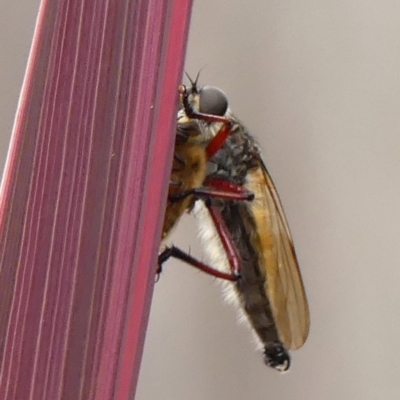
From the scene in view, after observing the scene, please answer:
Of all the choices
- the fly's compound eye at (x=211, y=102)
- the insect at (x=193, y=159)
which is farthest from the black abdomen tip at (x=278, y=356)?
the fly's compound eye at (x=211, y=102)

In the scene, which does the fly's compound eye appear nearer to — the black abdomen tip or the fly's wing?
the fly's wing

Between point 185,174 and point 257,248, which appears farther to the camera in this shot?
point 257,248

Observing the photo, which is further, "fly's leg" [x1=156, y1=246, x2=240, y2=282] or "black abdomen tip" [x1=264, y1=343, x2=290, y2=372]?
"black abdomen tip" [x1=264, y1=343, x2=290, y2=372]

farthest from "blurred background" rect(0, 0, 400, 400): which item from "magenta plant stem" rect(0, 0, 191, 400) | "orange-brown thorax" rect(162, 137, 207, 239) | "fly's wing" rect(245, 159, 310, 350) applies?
"magenta plant stem" rect(0, 0, 191, 400)

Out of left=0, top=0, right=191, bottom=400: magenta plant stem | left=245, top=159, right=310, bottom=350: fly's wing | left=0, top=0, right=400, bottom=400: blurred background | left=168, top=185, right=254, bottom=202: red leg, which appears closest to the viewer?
left=0, top=0, right=191, bottom=400: magenta plant stem

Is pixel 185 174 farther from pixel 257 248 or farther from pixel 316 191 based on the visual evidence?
pixel 316 191

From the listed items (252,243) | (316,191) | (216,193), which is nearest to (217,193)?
(216,193)

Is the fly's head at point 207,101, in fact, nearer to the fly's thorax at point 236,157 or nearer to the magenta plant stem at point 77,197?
the fly's thorax at point 236,157
